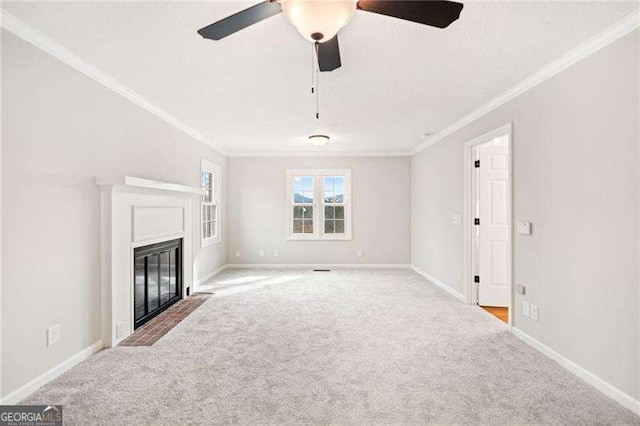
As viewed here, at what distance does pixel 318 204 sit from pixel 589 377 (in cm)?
534

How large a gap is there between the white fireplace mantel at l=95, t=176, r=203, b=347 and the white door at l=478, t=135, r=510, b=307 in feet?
13.1

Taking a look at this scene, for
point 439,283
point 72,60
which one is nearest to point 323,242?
point 439,283

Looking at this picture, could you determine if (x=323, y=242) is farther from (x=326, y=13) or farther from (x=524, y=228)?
(x=326, y=13)

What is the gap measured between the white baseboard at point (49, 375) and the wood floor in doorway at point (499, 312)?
4210mm

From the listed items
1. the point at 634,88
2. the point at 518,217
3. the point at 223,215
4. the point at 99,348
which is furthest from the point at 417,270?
the point at 99,348

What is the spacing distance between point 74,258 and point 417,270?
18.5 ft

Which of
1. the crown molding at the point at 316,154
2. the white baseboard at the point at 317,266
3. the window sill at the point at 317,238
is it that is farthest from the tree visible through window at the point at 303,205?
the white baseboard at the point at 317,266

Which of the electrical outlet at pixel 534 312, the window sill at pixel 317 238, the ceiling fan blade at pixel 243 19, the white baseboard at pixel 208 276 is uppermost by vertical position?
the ceiling fan blade at pixel 243 19

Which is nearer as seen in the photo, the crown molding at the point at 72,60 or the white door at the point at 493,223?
the crown molding at the point at 72,60

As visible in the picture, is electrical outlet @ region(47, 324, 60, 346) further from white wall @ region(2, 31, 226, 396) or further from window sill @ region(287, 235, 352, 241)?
window sill @ region(287, 235, 352, 241)

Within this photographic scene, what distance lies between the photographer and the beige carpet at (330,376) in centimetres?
207

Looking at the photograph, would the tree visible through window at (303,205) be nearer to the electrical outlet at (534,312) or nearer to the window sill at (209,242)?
the window sill at (209,242)

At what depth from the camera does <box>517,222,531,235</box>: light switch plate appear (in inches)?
125

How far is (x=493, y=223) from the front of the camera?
443 centimetres
